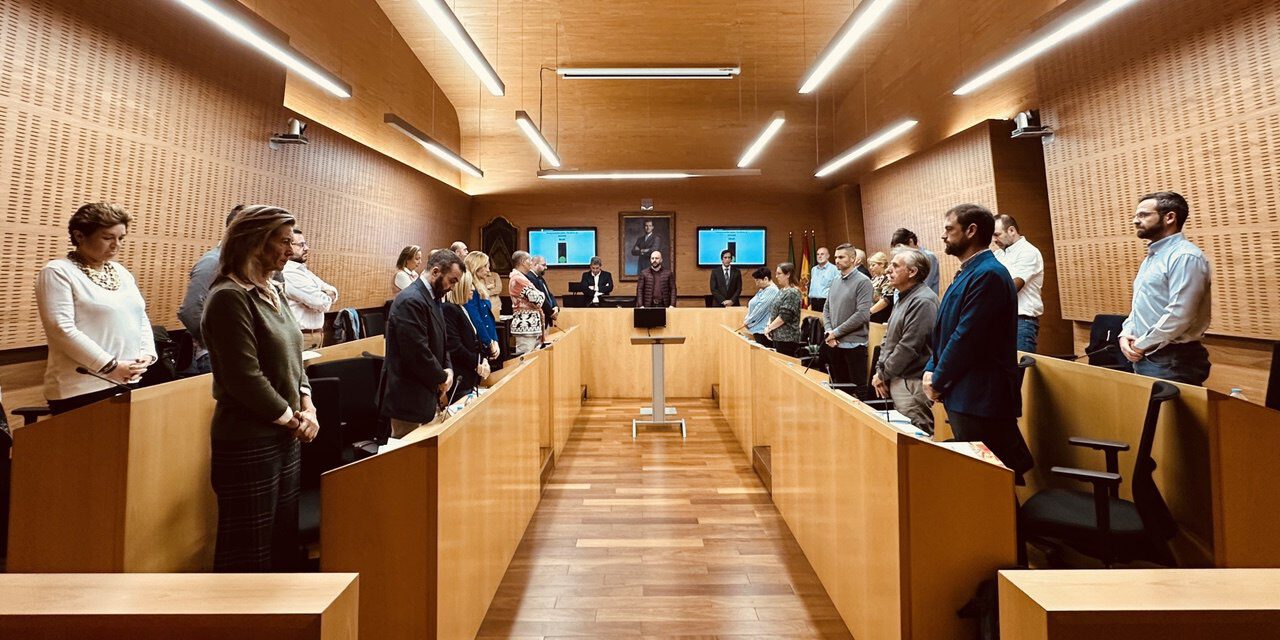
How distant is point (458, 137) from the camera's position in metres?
11.2

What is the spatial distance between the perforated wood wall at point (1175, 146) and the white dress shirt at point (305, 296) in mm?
6034

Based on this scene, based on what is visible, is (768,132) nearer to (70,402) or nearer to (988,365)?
(988,365)

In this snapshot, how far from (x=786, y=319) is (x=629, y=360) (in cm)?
273

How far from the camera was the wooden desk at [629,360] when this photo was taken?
7883 millimetres

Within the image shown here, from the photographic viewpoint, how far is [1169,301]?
2.96m

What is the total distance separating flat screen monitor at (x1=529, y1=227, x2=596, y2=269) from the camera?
11680 millimetres

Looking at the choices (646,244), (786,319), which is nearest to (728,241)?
(646,244)

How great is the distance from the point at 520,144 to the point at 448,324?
27.7 ft

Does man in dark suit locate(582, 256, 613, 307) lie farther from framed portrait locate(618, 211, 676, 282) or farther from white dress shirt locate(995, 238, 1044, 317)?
white dress shirt locate(995, 238, 1044, 317)

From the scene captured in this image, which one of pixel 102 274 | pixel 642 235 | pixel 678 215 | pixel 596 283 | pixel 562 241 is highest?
pixel 678 215

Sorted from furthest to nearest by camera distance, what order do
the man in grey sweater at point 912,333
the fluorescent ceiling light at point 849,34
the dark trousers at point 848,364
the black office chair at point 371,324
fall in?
the black office chair at point 371,324 < the dark trousers at point 848,364 < the fluorescent ceiling light at point 849,34 < the man in grey sweater at point 912,333

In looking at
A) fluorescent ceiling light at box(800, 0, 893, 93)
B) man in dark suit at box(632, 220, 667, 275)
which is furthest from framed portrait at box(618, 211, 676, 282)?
fluorescent ceiling light at box(800, 0, 893, 93)

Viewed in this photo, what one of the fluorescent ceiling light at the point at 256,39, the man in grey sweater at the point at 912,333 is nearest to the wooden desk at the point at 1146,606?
the man in grey sweater at the point at 912,333

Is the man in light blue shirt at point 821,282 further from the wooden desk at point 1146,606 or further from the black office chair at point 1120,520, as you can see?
the wooden desk at point 1146,606
